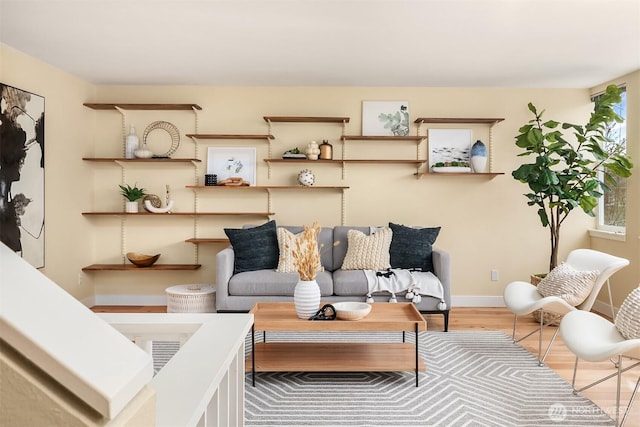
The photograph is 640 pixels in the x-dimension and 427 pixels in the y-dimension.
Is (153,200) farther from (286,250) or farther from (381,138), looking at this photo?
(381,138)

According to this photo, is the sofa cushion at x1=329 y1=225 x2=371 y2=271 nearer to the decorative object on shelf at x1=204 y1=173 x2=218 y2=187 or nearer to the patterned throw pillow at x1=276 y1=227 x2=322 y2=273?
the patterned throw pillow at x1=276 y1=227 x2=322 y2=273

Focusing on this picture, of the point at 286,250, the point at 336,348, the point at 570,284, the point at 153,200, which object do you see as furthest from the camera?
the point at 153,200

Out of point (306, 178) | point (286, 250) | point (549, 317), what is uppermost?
point (306, 178)

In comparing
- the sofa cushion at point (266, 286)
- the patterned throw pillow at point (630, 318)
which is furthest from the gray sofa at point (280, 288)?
the patterned throw pillow at point (630, 318)

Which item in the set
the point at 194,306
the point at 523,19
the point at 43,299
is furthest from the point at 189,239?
the point at 43,299

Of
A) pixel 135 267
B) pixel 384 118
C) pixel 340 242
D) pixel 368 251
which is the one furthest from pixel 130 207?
pixel 384 118

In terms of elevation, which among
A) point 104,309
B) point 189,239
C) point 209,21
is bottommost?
point 104,309

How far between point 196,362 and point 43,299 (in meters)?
0.52

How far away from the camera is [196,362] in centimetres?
88

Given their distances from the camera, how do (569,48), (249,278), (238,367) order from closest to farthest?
(238,367) → (569,48) → (249,278)

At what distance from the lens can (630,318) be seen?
259 centimetres

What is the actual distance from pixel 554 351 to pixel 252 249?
9.08ft

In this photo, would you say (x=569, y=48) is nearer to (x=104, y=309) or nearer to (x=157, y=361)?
(x=157, y=361)

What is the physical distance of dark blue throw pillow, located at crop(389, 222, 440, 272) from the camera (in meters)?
4.68
